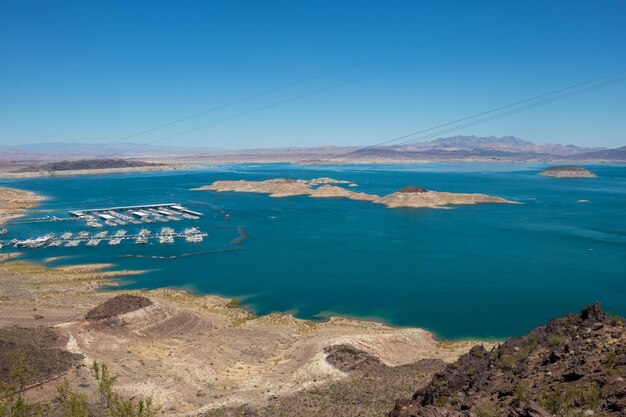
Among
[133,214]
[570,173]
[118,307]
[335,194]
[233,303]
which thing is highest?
[118,307]

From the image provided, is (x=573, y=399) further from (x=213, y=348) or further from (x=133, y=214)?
(x=133, y=214)

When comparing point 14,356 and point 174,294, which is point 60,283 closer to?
point 174,294

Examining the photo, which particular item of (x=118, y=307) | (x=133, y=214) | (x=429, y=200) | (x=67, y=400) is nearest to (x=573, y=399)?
(x=67, y=400)

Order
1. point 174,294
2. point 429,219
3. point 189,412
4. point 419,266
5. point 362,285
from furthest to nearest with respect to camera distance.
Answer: point 429,219 < point 419,266 < point 362,285 < point 174,294 < point 189,412

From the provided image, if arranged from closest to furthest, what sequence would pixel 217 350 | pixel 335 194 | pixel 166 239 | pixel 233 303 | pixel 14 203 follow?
pixel 217 350
pixel 233 303
pixel 166 239
pixel 14 203
pixel 335 194

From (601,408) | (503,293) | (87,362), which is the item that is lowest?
(503,293)

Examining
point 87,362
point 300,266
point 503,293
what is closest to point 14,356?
point 87,362
